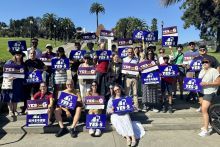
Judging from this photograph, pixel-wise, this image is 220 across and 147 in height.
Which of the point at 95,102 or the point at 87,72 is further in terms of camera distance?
the point at 87,72

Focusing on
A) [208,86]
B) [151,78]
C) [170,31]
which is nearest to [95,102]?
[151,78]

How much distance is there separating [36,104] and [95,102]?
1.47 m

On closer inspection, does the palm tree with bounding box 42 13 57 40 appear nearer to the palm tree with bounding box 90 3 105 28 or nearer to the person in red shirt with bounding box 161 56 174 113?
the palm tree with bounding box 90 3 105 28

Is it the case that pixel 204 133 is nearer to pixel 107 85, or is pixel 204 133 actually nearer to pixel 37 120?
pixel 107 85

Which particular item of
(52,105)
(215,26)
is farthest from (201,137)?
(215,26)

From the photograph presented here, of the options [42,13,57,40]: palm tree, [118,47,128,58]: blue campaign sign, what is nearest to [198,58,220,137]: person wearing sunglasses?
[118,47,128,58]: blue campaign sign

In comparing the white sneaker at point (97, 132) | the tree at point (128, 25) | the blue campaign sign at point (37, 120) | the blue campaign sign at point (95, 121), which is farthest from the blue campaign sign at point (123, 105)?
the tree at point (128, 25)

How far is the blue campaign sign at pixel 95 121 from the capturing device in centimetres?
873

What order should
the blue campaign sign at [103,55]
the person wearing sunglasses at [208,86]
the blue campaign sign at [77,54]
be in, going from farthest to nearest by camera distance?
the blue campaign sign at [77,54] → the blue campaign sign at [103,55] → the person wearing sunglasses at [208,86]

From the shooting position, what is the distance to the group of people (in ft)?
28.0

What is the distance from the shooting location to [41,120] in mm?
8773

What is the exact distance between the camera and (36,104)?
8.69 meters

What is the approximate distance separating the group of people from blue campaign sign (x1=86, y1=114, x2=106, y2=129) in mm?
126

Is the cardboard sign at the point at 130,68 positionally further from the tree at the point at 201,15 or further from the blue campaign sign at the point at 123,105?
the tree at the point at 201,15
